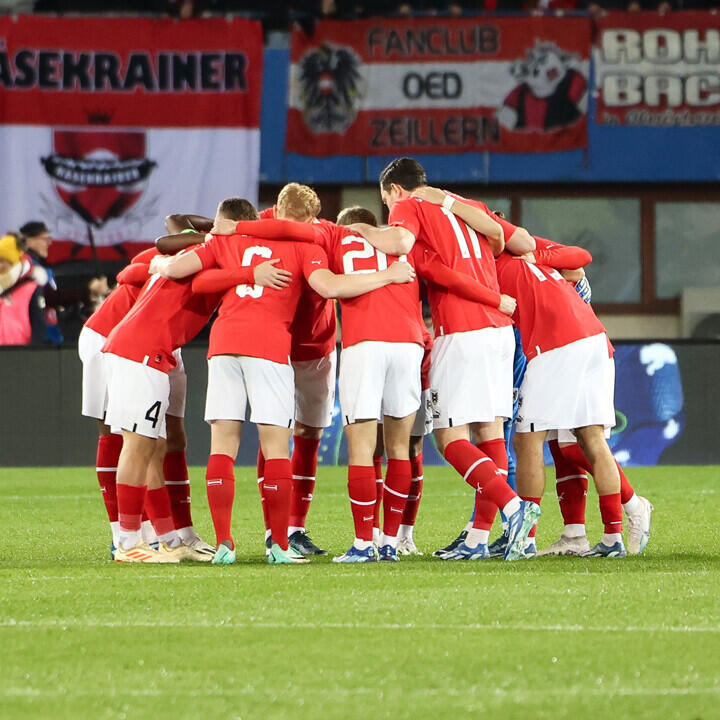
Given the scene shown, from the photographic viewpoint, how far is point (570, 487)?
7.55 m

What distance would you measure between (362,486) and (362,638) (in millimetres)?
2027

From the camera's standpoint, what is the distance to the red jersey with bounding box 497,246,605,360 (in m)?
7.21

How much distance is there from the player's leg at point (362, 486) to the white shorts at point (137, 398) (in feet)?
2.91

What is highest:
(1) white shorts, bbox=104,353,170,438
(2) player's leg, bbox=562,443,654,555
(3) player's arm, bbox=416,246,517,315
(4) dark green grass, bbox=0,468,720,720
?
(3) player's arm, bbox=416,246,517,315

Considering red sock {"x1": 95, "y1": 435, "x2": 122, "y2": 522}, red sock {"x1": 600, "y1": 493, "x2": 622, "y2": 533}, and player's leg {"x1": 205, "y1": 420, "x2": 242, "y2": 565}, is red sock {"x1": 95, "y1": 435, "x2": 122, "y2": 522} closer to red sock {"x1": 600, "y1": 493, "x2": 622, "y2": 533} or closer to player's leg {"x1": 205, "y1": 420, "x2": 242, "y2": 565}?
player's leg {"x1": 205, "y1": 420, "x2": 242, "y2": 565}

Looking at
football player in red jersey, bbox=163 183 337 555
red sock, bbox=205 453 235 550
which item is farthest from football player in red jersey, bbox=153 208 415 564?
football player in red jersey, bbox=163 183 337 555

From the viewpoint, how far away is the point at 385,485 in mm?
7074

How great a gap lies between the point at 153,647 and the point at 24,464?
33.2ft

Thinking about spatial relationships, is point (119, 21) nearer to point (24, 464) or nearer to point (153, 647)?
point (24, 464)

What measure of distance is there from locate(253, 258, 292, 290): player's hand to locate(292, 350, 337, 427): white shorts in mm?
664

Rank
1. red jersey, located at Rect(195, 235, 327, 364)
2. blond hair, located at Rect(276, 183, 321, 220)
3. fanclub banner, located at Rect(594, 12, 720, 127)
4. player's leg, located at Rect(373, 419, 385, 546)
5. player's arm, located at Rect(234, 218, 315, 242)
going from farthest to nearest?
1. fanclub banner, located at Rect(594, 12, 720, 127)
2. player's leg, located at Rect(373, 419, 385, 546)
3. blond hair, located at Rect(276, 183, 321, 220)
4. player's arm, located at Rect(234, 218, 315, 242)
5. red jersey, located at Rect(195, 235, 327, 364)

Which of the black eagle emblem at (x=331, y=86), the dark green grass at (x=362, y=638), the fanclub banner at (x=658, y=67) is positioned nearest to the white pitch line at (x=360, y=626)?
the dark green grass at (x=362, y=638)

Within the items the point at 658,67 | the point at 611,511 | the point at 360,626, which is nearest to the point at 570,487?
the point at 611,511

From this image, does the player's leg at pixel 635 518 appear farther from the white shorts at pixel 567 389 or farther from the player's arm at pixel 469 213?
the player's arm at pixel 469 213
